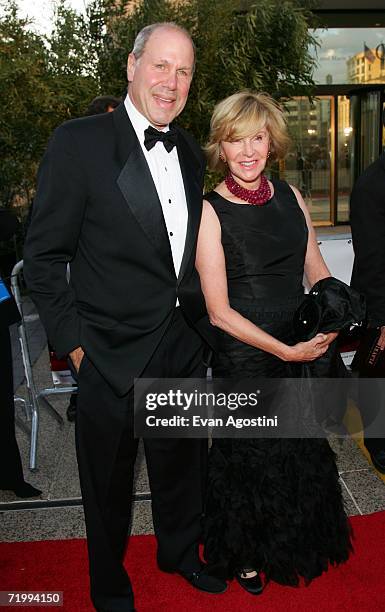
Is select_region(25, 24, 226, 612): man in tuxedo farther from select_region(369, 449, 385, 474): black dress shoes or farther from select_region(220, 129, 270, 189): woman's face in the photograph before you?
select_region(369, 449, 385, 474): black dress shoes

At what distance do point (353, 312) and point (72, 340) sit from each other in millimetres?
983

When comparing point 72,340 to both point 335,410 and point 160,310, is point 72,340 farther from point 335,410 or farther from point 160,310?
point 335,410

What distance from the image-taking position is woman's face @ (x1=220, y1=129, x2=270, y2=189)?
2.19 meters

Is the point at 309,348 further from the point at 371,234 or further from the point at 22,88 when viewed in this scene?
the point at 22,88

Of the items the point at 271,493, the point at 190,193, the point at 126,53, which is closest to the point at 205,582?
the point at 271,493

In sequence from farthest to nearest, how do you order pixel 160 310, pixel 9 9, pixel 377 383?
pixel 9 9
pixel 377 383
pixel 160 310

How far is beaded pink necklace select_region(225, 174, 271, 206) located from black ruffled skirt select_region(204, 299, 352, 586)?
38cm

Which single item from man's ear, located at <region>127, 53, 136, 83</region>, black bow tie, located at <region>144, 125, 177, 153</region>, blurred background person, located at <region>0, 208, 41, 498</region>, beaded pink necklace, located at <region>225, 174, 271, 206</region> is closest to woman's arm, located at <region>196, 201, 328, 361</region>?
beaded pink necklace, located at <region>225, 174, 271, 206</region>

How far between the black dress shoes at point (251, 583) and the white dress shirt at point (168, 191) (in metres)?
1.27

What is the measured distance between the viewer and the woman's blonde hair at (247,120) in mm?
2152

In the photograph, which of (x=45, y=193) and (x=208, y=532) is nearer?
(x=45, y=193)

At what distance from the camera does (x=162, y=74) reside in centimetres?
199

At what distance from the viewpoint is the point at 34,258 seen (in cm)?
199

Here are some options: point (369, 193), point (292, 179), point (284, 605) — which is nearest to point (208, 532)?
point (284, 605)
